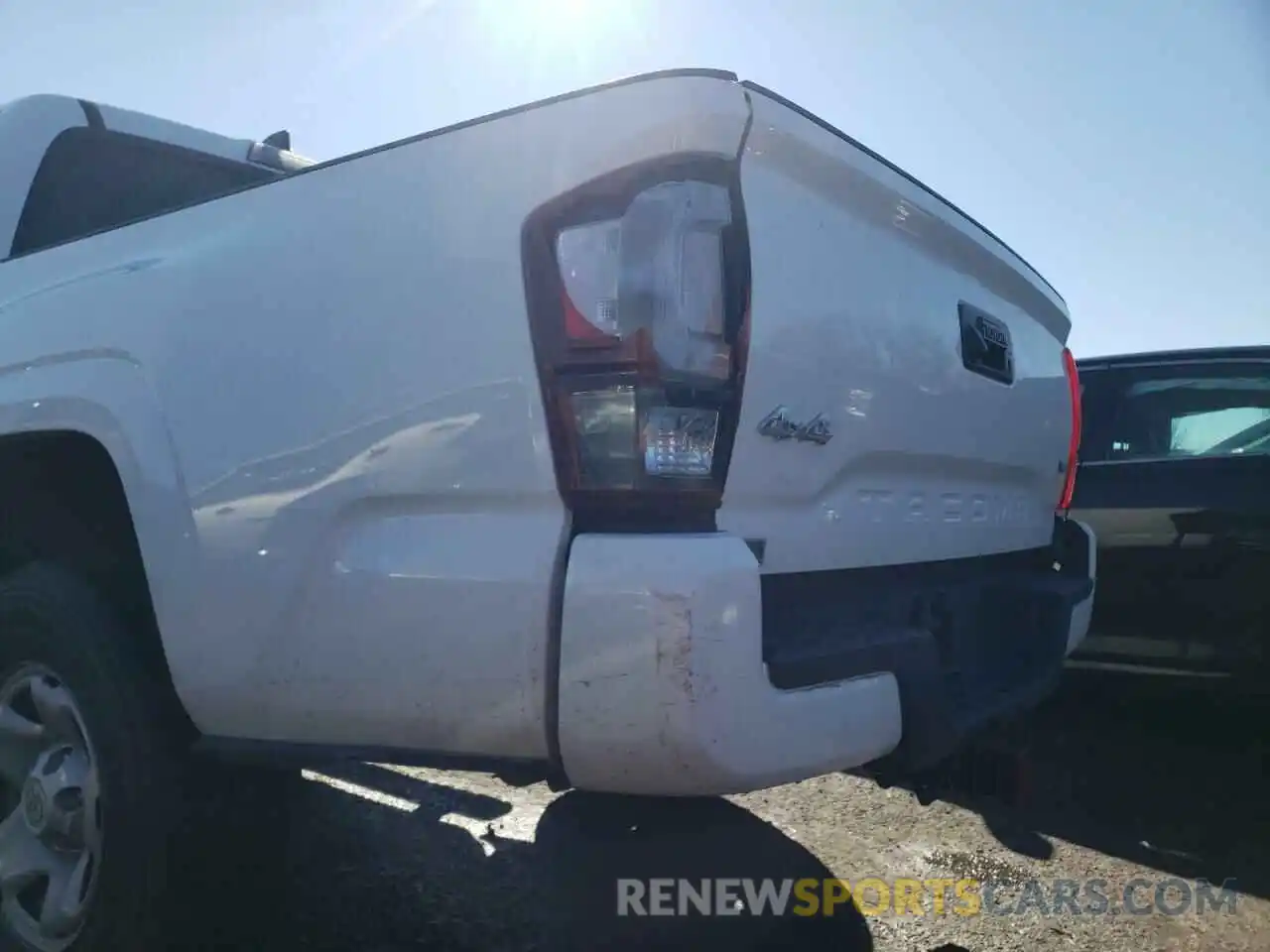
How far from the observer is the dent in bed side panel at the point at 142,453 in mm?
1918

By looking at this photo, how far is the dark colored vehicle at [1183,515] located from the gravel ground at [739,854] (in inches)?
9.3

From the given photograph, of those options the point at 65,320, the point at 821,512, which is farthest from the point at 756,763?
the point at 65,320

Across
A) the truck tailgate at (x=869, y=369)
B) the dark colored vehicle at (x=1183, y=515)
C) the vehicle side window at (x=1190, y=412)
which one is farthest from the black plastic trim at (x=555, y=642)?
the vehicle side window at (x=1190, y=412)

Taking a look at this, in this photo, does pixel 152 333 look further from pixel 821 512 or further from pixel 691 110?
pixel 821 512

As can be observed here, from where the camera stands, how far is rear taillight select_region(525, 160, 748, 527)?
152 cm

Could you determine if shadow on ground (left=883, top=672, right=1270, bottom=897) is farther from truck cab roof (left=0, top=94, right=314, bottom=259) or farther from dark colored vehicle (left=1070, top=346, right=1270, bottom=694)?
truck cab roof (left=0, top=94, right=314, bottom=259)

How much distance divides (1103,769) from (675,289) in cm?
316

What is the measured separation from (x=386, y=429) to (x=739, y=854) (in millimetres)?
1900

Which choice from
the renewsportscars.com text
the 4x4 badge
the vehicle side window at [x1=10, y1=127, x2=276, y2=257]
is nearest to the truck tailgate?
the 4x4 badge

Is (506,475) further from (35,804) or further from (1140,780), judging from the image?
(1140,780)

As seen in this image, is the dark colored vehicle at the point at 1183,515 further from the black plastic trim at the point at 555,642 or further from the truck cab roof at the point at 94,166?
the truck cab roof at the point at 94,166

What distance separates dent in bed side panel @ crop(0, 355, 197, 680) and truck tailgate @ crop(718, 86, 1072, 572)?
1069 mm

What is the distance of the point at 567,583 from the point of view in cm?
147

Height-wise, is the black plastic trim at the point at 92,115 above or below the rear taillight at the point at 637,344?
above
